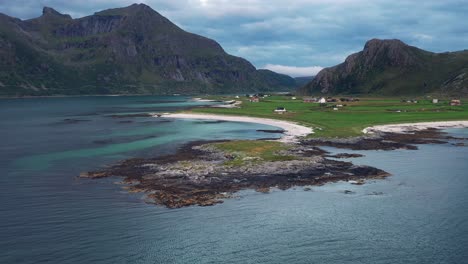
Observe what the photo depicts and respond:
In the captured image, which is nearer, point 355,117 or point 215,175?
point 215,175

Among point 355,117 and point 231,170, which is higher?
point 355,117

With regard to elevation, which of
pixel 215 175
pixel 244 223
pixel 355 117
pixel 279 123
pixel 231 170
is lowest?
pixel 244 223

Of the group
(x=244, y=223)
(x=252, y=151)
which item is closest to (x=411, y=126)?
(x=252, y=151)

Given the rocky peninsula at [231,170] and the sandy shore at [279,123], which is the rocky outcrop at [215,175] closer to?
the rocky peninsula at [231,170]

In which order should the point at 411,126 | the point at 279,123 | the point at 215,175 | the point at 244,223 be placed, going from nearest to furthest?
the point at 244,223 < the point at 215,175 < the point at 411,126 < the point at 279,123

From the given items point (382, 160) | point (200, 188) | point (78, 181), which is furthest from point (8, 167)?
point (382, 160)

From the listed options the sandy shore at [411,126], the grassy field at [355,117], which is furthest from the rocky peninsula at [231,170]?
the sandy shore at [411,126]

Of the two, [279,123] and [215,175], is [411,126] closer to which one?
[279,123]
